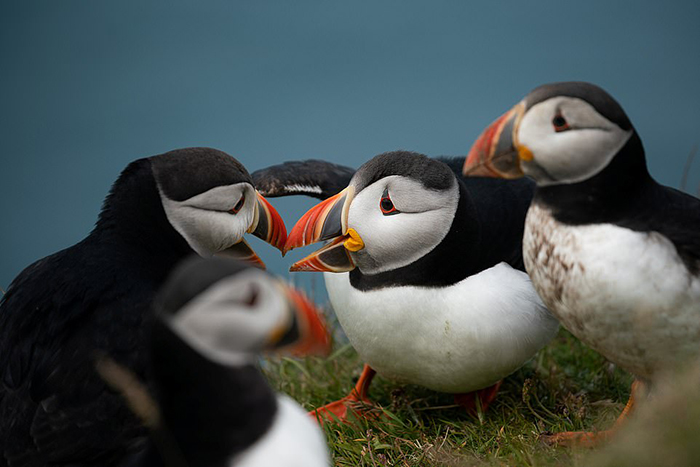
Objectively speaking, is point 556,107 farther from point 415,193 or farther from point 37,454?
point 37,454

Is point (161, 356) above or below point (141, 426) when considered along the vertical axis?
above

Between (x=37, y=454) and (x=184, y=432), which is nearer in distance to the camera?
(x=184, y=432)

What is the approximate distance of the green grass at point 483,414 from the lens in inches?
135

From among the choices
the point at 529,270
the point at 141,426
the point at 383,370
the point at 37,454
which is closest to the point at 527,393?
the point at 383,370

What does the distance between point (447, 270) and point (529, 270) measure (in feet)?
Result: 2.10

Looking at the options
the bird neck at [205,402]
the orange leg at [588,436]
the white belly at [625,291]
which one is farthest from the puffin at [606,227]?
the bird neck at [205,402]

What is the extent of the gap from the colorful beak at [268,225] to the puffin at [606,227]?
3.80 feet

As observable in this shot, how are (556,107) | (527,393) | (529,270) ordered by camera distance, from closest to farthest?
(556,107) < (529,270) < (527,393)

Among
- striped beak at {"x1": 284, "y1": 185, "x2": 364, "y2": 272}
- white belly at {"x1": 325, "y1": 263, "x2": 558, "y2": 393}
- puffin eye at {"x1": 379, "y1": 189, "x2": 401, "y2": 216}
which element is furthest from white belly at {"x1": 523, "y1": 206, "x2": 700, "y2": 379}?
striped beak at {"x1": 284, "y1": 185, "x2": 364, "y2": 272}

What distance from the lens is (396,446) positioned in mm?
3785

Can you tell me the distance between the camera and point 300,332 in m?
2.34

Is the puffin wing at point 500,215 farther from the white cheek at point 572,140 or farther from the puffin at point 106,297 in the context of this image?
the puffin at point 106,297

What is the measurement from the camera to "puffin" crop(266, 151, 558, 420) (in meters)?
→ 3.74

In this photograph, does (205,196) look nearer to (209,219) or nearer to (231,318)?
(209,219)
